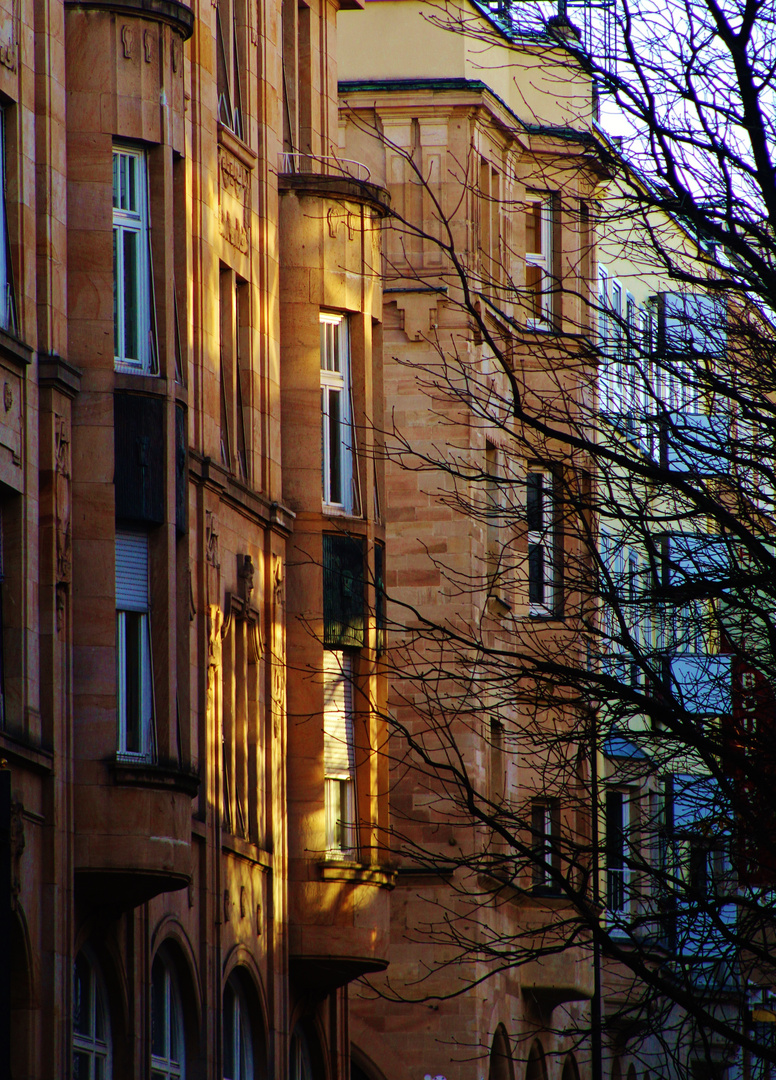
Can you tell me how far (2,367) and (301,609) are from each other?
1061 cm

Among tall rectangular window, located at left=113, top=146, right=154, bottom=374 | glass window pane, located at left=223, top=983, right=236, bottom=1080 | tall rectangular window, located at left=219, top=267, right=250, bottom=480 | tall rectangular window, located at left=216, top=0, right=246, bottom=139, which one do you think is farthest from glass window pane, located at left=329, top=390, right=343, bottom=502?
tall rectangular window, located at left=113, top=146, right=154, bottom=374

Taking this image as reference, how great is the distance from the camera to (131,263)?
83.8 ft

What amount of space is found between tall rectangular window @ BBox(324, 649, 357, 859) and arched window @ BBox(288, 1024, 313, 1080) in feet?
8.89

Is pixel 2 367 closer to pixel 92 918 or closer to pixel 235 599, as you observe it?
pixel 92 918

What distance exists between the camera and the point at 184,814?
24.8 m

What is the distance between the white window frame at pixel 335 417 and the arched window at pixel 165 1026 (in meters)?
8.23

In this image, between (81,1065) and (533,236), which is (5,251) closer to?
(81,1065)

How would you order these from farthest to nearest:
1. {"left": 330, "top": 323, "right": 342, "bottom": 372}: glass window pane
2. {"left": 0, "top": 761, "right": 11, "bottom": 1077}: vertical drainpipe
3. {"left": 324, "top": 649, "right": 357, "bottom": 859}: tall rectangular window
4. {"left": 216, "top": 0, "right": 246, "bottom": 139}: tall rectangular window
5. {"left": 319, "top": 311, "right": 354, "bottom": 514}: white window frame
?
{"left": 330, "top": 323, "right": 342, "bottom": 372}: glass window pane < {"left": 319, "top": 311, "right": 354, "bottom": 514}: white window frame < {"left": 324, "top": 649, "right": 357, "bottom": 859}: tall rectangular window < {"left": 216, "top": 0, "right": 246, "bottom": 139}: tall rectangular window < {"left": 0, "top": 761, "right": 11, "bottom": 1077}: vertical drainpipe

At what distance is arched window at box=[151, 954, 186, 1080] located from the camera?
26.5 m

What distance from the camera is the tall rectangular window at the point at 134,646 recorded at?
2461 centimetres

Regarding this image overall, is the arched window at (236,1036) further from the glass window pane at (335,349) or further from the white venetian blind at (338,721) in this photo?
the glass window pane at (335,349)

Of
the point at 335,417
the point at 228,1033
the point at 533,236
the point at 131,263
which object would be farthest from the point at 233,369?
the point at 533,236

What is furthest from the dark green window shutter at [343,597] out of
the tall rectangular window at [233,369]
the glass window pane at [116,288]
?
the glass window pane at [116,288]

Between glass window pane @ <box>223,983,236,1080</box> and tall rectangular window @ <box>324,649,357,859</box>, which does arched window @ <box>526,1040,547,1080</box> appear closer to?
tall rectangular window @ <box>324,649,357,859</box>
